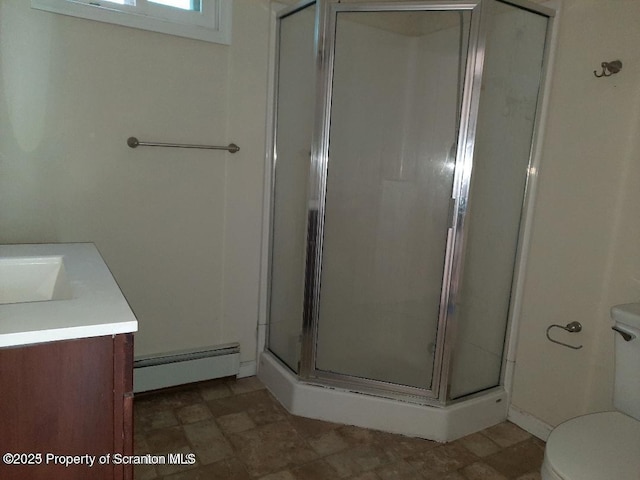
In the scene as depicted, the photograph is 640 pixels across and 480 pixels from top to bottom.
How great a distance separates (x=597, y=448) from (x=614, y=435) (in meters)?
0.12

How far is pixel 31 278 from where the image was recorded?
1.44m

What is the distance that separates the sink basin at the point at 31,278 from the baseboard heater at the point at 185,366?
32.2 inches

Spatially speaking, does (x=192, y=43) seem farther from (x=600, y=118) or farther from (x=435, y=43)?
(x=600, y=118)

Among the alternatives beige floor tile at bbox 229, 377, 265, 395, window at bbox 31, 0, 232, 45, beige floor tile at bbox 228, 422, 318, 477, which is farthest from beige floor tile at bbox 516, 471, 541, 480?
window at bbox 31, 0, 232, 45

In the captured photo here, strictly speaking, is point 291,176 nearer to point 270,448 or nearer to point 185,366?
point 185,366

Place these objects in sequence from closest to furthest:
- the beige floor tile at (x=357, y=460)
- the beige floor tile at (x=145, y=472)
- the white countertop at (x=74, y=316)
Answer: the white countertop at (x=74, y=316) → the beige floor tile at (x=145, y=472) → the beige floor tile at (x=357, y=460)

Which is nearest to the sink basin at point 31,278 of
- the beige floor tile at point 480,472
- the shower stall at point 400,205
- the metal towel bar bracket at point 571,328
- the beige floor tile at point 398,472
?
the shower stall at point 400,205

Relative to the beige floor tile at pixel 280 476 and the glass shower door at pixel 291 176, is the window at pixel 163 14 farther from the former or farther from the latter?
the beige floor tile at pixel 280 476

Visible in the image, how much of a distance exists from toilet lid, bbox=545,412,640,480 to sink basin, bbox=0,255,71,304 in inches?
58.5

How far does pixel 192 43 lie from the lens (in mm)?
2072

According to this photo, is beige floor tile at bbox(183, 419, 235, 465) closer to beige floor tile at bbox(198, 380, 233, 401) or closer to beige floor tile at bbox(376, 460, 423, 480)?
beige floor tile at bbox(198, 380, 233, 401)

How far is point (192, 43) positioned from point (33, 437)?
1713 mm

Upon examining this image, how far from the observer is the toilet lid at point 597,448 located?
1.21 meters

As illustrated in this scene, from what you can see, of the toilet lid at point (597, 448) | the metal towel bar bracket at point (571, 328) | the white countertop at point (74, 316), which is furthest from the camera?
the metal towel bar bracket at point (571, 328)
